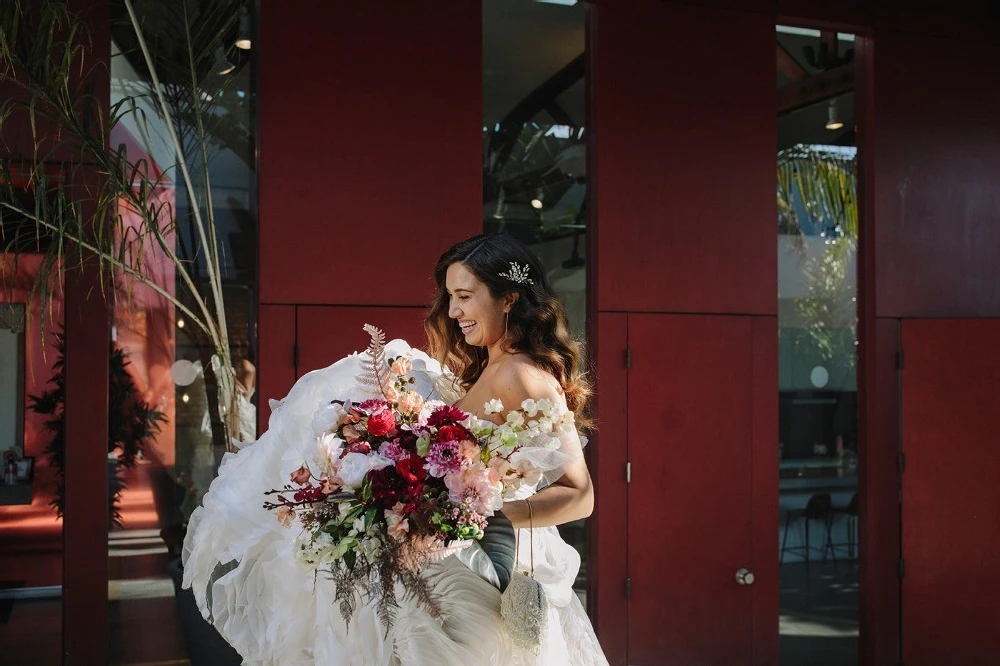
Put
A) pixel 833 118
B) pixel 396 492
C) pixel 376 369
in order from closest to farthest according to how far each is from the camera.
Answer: pixel 396 492, pixel 376 369, pixel 833 118

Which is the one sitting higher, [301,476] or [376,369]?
[376,369]

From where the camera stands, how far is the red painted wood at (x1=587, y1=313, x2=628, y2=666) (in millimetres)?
5129

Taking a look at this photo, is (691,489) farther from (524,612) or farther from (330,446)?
(330,446)

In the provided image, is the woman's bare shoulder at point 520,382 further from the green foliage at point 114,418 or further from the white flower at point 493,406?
the green foliage at point 114,418

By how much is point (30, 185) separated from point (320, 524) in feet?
8.88

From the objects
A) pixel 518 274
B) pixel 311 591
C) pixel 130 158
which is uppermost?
pixel 130 158

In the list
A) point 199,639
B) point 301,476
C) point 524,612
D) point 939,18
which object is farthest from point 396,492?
point 939,18

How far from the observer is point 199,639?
4.54m

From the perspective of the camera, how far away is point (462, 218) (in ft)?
16.1

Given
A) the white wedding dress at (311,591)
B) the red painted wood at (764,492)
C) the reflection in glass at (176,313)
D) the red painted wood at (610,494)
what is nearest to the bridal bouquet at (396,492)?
the white wedding dress at (311,591)

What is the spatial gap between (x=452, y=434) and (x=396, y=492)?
20 cm

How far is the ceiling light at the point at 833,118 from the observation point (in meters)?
5.86

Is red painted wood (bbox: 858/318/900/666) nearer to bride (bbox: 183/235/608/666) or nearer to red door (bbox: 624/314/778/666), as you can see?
red door (bbox: 624/314/778/666)

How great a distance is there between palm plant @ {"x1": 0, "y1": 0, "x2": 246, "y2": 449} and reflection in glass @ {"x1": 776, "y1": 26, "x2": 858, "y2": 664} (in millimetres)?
3148
